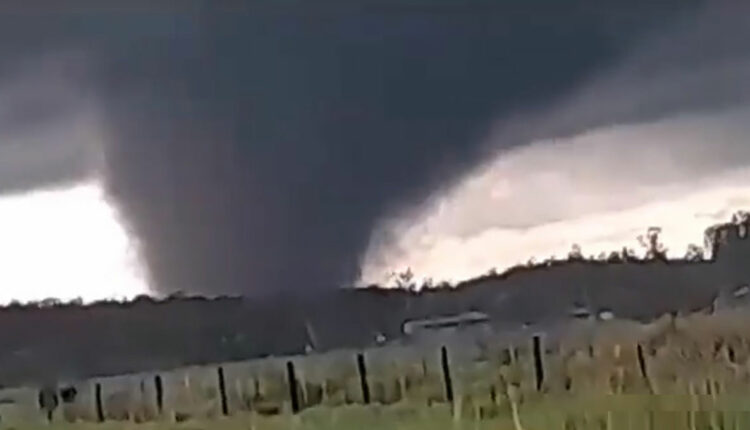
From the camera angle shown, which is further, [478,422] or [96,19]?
[96,19]

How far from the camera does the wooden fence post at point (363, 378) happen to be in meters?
2.54

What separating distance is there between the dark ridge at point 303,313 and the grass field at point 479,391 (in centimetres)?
5

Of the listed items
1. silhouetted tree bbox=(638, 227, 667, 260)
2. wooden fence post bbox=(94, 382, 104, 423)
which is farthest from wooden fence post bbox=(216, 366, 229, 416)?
silhouetted tree bbox=(638, 227, 667, 260)

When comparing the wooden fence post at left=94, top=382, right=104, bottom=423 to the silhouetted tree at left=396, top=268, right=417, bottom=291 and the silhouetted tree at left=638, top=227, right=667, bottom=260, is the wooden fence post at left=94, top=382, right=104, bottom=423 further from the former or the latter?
the silhouetted tree at left=638, top=227, right=667, bottom=260

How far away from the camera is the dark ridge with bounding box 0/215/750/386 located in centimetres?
256

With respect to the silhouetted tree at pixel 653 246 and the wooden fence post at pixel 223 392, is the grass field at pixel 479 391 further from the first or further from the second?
the silhouetted tree at pixel 653 246

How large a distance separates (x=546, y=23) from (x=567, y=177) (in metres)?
0.38

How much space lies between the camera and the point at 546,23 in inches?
106

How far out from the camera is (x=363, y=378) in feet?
8.38

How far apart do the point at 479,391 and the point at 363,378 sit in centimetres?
27

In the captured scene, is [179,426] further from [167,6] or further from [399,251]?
[167,6]

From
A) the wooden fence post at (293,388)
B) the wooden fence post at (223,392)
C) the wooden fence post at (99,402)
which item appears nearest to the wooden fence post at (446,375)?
the wooden fence post at (293,388)

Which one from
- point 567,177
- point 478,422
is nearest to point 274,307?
point 478,422

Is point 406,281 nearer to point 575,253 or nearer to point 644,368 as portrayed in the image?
point 575,253
